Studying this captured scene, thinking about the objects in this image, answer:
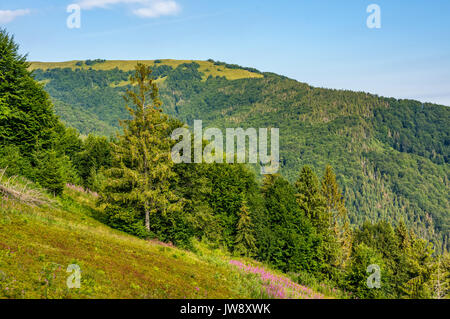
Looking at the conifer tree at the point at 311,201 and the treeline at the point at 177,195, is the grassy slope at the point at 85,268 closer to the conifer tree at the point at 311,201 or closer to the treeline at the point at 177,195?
the treeline at the point at 177,195

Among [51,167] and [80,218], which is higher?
[51,167]

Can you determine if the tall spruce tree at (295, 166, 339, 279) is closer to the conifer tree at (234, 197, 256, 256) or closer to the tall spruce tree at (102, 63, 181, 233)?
the conifer tree at (234, 197, 256, 256)

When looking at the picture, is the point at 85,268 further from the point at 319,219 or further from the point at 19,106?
the point at 319,219

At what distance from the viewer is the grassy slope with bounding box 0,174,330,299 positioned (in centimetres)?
1062

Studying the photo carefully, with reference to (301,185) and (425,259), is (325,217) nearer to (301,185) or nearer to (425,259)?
(301,185)

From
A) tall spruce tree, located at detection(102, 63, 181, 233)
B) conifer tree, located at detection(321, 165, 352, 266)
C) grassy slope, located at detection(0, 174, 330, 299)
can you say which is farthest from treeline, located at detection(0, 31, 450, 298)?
grassy slope, located at detection(0, 174, 330, 299)

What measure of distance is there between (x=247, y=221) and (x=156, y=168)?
63.0 ft

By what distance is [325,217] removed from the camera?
49.0 m

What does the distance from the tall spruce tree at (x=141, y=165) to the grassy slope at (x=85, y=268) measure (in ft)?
19.8

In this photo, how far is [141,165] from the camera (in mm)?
28172

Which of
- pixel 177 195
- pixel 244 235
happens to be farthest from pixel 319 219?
pixel 177 195

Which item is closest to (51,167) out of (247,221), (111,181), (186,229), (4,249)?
(111,181)
